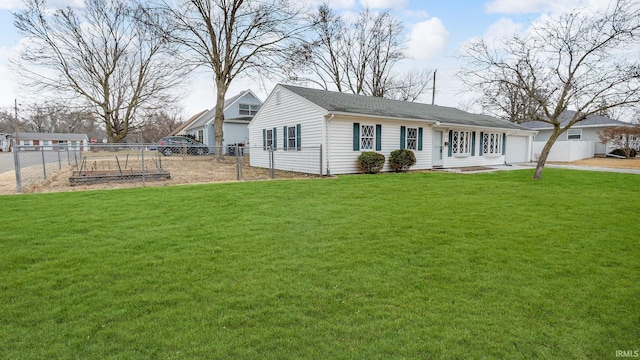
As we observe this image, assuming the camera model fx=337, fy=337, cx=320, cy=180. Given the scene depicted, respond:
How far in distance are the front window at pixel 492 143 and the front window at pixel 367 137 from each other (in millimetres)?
8534

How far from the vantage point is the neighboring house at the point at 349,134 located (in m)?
12.6

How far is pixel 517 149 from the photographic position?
21781 millimetres

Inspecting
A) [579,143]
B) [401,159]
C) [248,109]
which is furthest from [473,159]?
[248,109]

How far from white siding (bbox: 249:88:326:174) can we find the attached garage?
14062mm

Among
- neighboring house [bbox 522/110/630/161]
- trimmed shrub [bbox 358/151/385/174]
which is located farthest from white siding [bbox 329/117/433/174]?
neighboring house [bbox 522/110/630/161]

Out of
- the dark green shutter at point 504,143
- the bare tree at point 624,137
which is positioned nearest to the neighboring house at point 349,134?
the dark green shutter at point 504,143

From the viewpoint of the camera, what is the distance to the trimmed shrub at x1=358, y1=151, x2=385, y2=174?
12844 mm

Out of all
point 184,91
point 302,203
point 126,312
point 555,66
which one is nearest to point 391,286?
point 126,312

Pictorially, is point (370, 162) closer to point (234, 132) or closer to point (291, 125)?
point (291, 125)

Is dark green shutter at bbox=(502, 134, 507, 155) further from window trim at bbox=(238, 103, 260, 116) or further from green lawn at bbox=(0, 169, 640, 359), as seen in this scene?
window trim at bbox=(238, 103, 260, 116)

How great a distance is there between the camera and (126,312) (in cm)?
253

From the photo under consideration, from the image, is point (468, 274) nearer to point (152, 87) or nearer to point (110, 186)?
point (110, 186)

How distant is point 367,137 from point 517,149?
44.8 feet

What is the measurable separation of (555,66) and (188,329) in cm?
1354
